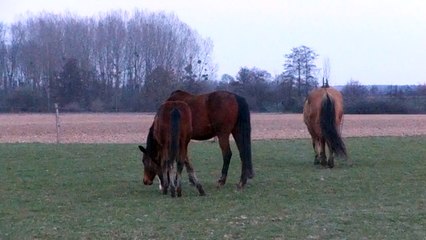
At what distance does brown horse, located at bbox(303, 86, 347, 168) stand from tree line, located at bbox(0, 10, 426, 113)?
47.4 m

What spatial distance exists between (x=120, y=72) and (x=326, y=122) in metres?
67.4

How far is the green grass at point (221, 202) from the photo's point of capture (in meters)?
7.73

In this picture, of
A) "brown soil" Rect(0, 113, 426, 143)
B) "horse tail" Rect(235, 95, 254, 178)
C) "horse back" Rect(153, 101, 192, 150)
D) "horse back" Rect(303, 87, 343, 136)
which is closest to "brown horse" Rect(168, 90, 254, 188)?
"horse tail" Rect(235, 95, 254, 178)

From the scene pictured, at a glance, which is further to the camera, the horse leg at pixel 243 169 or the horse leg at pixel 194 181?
the horse leg at pixel 243 169

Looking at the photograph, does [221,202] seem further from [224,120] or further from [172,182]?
[224,120]

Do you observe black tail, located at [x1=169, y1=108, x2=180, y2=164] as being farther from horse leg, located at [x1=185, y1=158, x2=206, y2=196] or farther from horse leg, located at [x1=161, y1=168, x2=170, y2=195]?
horse leg, located at [x1=185, y1=158, x2=206, y2=196]

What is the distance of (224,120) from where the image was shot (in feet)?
36.7

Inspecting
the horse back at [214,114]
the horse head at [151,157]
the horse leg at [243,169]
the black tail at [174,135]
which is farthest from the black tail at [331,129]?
the black tail at [174,135]

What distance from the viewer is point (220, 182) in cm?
1165

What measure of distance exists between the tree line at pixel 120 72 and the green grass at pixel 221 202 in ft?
157

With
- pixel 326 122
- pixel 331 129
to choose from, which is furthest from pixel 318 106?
pixel 331 129

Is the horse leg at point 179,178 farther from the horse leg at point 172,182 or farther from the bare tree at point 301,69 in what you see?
the bare tree at point 301,69

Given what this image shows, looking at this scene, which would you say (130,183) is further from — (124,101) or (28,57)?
(28,57)

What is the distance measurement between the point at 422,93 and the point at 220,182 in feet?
215
